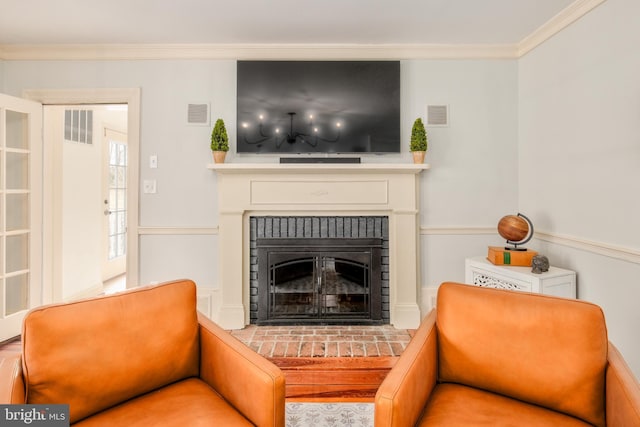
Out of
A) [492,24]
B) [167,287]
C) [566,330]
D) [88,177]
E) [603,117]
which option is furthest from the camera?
[88,177]

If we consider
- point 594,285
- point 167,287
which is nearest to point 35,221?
point 167,287

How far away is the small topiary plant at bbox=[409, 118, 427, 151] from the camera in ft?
9.82

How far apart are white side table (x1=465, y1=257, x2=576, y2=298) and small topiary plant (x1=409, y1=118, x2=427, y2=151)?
104 cm

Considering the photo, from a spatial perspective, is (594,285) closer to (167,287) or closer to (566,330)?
(566,330)

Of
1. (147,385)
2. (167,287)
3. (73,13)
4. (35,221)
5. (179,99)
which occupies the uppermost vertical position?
(73,13)

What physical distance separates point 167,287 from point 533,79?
310cm

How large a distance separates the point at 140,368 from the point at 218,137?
207cm

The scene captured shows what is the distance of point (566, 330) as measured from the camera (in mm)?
1271

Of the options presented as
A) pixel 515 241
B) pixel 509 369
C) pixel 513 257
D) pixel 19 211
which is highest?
pixel 19 211

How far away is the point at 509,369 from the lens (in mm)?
1324

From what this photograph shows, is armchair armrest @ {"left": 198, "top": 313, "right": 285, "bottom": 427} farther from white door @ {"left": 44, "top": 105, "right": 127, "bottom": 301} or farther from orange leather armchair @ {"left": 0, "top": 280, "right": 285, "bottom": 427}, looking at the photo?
white door @ {"left": 44, "top": 105, "right": 127, "bottom": 301}

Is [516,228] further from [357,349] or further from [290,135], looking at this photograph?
[290,135]

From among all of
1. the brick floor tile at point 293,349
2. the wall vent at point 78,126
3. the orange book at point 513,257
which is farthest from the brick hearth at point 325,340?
the wall vent at point 78,126

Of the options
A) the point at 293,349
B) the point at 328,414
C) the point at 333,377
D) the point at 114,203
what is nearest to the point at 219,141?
the point at 293,349
